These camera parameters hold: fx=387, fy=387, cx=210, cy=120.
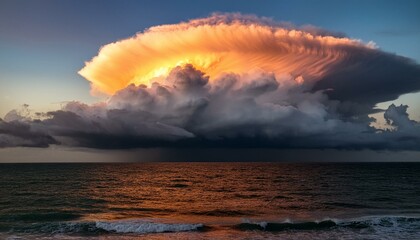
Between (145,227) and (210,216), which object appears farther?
(210,216)

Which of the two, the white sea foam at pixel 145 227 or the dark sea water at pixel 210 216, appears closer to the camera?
the dark sea water at pixel 210 216

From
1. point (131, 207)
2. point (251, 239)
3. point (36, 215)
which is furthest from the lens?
point (131, 207)

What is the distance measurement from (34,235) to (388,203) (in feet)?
137

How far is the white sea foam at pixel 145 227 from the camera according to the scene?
102 ft

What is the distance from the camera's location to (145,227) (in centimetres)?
3172

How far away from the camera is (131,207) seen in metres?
45.3

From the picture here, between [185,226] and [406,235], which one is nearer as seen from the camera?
[406,235]

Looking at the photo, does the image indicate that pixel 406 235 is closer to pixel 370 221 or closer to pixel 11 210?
pixel 370 221

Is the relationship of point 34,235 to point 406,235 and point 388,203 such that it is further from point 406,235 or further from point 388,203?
point 388,203

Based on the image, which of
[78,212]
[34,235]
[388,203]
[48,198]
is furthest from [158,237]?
[388,203]

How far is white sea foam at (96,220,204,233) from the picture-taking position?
3112 centimetres

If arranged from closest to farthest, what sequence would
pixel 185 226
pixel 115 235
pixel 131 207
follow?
pixel 115 235 < pixel 185 226 < pixel 131 207

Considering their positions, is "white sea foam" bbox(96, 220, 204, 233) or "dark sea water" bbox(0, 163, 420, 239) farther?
"white sea foam" bbox(96, 220, 204, 233)

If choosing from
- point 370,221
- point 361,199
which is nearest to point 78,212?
point 370,221
